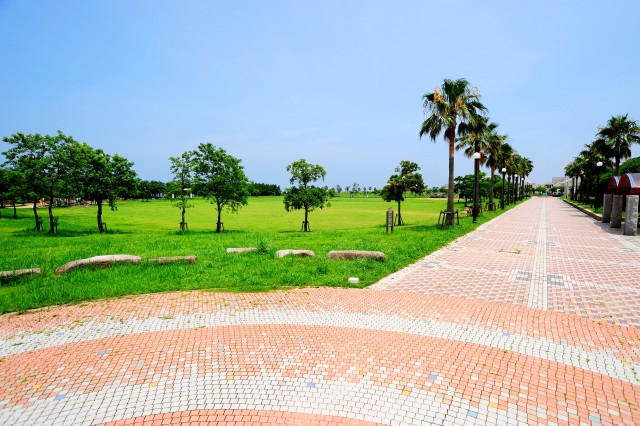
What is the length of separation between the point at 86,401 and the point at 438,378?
14.0ft

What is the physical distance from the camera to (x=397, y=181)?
30.3 metres

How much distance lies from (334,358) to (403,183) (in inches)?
1034

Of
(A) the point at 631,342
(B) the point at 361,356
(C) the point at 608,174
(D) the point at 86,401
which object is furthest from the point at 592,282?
(C) the point at 608,174

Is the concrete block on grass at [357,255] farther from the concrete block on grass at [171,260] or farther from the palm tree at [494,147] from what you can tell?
the palm tree at [494,147]

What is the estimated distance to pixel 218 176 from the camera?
2738 centimetres

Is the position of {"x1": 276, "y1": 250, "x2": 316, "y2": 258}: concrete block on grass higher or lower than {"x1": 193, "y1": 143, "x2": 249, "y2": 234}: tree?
lower

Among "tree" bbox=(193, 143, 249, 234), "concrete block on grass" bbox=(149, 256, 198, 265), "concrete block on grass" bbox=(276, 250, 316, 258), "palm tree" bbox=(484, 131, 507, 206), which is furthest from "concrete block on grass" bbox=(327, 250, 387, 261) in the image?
"palm tree" bbox=(484, 131, 507, 206)

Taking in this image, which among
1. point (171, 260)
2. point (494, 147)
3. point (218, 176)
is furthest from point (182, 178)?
point (494, 147)

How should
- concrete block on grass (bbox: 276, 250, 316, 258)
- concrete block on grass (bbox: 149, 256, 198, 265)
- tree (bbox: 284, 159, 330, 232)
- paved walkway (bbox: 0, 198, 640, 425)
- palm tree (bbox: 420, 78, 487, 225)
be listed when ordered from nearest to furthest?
paved walkway (bbox: 0, 198, 640, 425) < concrete block on grass (bbox: 149, 256, 198, 265) < concrete block on grass (bbox: 276, 250, 316, 258) < palm tree (bbox: 420, 78, 487, 225) < tree (bbox: 284, 159, 330, 232)

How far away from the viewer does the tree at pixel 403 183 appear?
30188 millimetres

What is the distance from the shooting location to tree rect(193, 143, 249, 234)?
27344mm

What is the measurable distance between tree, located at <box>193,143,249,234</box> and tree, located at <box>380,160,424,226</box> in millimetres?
12387

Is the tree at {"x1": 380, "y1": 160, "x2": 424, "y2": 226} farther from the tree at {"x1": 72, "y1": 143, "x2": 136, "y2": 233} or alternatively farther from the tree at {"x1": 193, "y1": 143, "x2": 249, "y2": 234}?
the tree at {"x1": 72, "y1": 143, "x2": 136, "y2": 233}

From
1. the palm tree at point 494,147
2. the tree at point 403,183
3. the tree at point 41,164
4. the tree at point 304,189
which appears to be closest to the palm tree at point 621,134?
the palm tree at point 494,147
